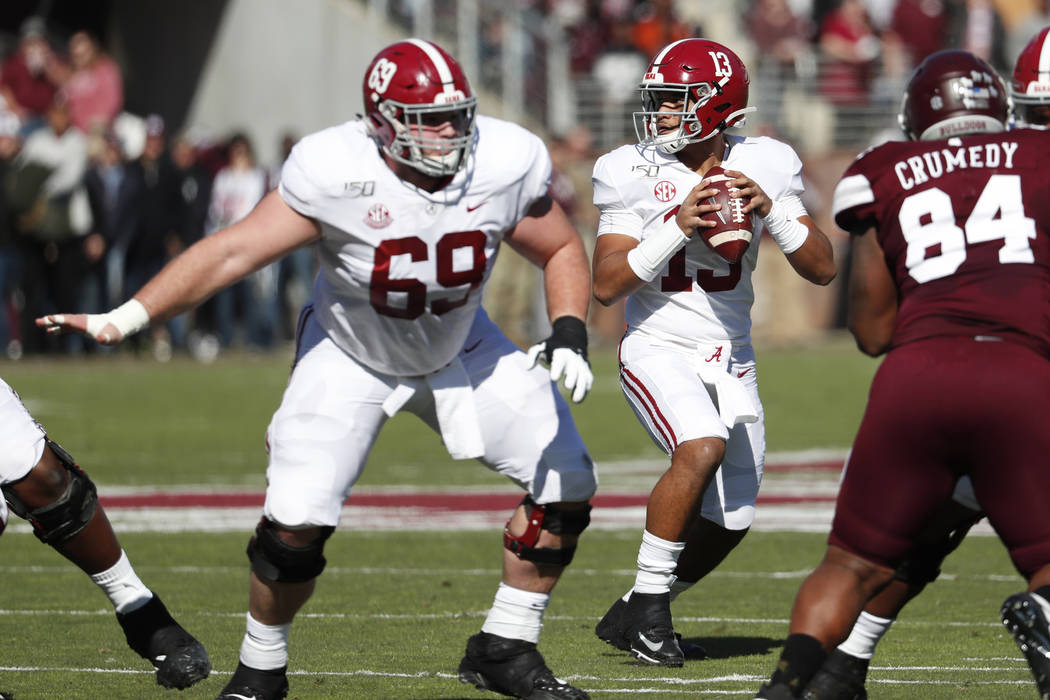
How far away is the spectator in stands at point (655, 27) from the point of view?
20.0 meters

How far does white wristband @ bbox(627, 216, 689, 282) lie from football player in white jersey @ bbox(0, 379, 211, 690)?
5.54ft

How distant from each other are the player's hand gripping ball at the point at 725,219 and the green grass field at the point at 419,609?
1231 millimetres

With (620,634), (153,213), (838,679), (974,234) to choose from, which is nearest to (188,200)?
(153,213)

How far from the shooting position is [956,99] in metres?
4.34

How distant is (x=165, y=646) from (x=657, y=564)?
1453 mm

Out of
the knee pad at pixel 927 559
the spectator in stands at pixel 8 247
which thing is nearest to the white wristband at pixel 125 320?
the knee pad at pixel 927 559

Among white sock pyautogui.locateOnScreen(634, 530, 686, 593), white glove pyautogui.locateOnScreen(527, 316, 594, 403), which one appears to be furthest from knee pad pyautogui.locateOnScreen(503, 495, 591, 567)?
white sock pyautogui.locateOnScreen(634, 530, 686, 593)

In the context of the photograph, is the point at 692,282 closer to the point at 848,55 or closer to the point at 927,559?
the point at 927,559

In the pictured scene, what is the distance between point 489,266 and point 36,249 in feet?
39.2

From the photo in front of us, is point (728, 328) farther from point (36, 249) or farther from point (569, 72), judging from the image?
point (569, 72)

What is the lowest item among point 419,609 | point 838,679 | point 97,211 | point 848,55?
point 97,211

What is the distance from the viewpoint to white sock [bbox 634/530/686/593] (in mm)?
5539

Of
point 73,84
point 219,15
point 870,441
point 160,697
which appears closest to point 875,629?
point 870,441

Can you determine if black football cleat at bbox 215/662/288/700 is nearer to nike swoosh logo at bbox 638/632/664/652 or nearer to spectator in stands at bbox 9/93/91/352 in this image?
nike swoosh logo at bbox 638/632/664/652
